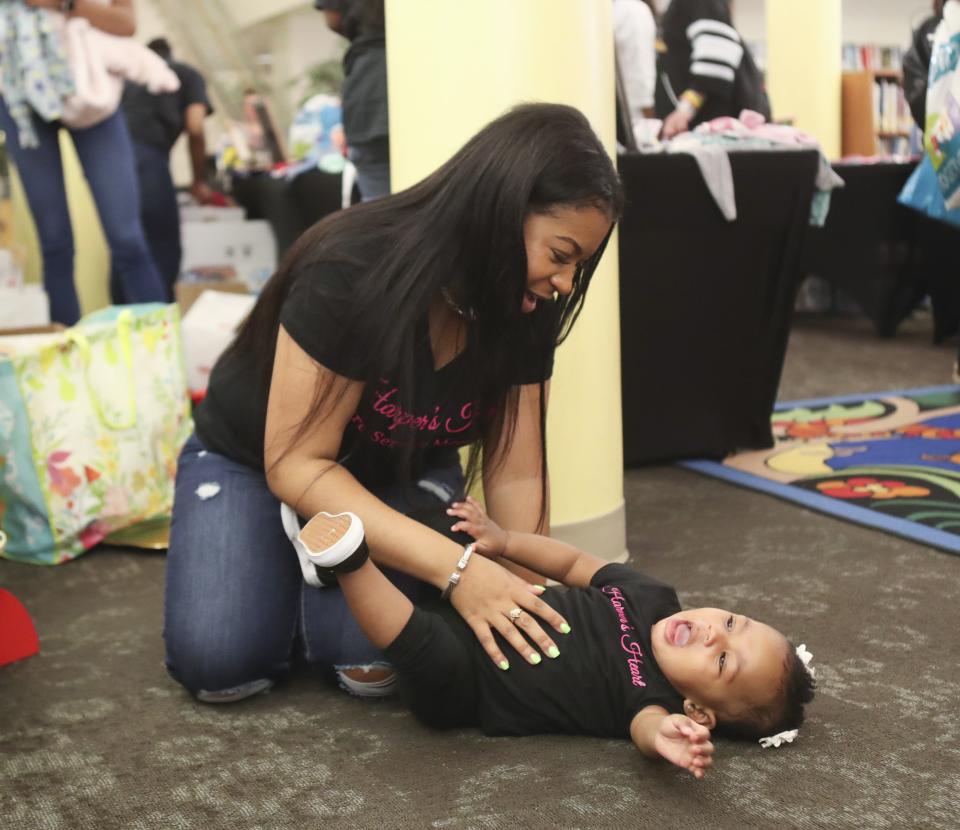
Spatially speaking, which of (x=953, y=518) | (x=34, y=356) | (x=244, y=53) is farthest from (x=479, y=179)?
(x=244, y=53)

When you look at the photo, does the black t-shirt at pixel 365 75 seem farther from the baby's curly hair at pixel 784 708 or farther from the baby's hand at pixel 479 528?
the baby's curly hair at pixel 784 708

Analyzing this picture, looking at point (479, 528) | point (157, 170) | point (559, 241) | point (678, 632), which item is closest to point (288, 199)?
point (157, 170)

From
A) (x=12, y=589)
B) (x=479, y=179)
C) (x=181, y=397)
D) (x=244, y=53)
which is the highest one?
(x=244, y=53)

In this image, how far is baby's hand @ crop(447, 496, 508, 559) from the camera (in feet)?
4.56

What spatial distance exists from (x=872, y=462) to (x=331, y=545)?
1693mm

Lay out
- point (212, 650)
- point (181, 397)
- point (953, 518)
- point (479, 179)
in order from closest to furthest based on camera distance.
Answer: point (479, 179) < point (212, 650) < point (953, 518) < point (181, 397)

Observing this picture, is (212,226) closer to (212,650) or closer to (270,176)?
(270,176)

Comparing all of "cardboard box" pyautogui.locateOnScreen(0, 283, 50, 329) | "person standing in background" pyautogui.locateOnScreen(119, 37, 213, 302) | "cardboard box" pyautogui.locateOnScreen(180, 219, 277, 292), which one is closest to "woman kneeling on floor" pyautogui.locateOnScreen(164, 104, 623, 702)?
"cardboard box" pyautogui.locateOnScreen(0, 283, 50, 329)

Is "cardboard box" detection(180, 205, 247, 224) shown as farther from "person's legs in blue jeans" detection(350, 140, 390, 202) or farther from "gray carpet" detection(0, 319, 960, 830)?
"gray carpet" detection(0, 319, 960, 830)

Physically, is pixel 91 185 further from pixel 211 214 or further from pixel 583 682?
pixel 211 214

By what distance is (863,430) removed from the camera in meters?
2.88

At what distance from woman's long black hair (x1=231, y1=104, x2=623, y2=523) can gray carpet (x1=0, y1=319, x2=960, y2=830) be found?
0.34 metres

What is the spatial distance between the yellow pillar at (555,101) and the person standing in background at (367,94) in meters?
0.57

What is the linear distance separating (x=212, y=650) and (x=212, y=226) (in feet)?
11.6
